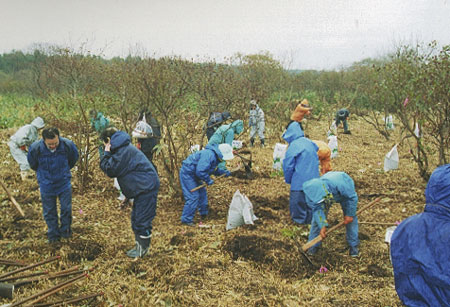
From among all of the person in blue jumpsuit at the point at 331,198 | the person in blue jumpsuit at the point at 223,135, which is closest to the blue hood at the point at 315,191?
the person in blue jumpsuit at the point at 331,198

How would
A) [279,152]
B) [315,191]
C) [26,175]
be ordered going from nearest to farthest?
[315,191] < [279,152] < [26,175]

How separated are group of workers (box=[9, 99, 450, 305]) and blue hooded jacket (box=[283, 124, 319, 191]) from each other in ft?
0.05

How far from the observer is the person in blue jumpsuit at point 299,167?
4848mm

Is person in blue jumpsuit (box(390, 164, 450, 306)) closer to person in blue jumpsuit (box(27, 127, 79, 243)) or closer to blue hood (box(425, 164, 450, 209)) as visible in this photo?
blue hood (box(425, 164, 450, 209))

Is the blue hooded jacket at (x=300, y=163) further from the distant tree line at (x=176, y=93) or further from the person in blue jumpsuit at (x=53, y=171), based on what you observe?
the person in blue jumpsuit at (x=53, y=171)

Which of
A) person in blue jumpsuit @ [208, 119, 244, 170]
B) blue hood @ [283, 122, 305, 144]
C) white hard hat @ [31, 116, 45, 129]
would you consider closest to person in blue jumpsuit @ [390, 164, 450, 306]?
blue hood @ [283, 122, 305, 144]

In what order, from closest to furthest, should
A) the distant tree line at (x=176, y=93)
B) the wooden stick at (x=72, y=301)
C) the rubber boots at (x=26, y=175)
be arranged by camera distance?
the wooden stick at (x=72, y=301), the distant tree line at (x=176, y=93), the rubber boots at (x=26, y=175)

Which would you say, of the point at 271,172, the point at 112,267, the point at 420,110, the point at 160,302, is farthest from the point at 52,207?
the point at 420,110

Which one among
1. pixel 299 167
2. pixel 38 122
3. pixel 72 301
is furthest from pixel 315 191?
pixel 38 122

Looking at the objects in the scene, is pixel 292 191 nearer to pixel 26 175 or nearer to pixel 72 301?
pixel 72 301

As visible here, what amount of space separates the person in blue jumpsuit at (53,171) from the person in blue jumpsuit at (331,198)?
3113 millimetres

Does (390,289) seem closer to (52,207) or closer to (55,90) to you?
(52,207)

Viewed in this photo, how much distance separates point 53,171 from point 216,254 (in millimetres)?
2361

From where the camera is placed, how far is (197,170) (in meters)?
5.07
